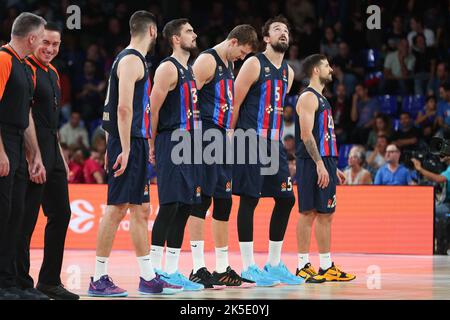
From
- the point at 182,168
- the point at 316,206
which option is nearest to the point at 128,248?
the point at 316,206

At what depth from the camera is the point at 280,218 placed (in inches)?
358

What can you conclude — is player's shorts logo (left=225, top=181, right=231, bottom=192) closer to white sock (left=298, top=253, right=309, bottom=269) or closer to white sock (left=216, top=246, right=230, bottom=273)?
white sock (left=216, top=246, right=230, bottom=273)

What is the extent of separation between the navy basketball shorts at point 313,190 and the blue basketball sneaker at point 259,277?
0.95m

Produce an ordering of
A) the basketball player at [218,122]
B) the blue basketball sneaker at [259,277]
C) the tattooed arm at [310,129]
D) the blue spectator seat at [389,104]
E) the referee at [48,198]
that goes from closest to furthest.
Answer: the referee at [48,198]
the basketball player at [218,122]
the blue basketball sneaker at [259,277]
the tattooed arm at [310,129]
the blue spectator seat at [389,104]

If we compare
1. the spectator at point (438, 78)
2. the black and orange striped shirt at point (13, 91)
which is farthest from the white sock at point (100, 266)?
the spectator at point (438, 78)

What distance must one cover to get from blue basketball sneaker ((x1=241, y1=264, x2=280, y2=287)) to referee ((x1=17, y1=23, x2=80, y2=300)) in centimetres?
227

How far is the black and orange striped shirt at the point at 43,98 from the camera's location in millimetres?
7195

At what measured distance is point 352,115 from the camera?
16438 millimetres

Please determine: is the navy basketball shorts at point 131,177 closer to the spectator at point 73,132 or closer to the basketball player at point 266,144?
the basketball player at point 266,144

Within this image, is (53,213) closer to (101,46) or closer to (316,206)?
(316,206)

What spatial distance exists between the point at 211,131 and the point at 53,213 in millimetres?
1947

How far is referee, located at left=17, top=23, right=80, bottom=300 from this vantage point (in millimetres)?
7121

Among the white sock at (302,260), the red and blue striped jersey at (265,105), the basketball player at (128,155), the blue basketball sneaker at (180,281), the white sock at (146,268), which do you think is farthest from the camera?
the white sock at (302,260)

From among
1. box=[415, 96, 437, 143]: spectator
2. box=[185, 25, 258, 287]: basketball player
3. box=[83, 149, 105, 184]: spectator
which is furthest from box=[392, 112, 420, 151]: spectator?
box=[185, 25, 258, 287]: basketball player
